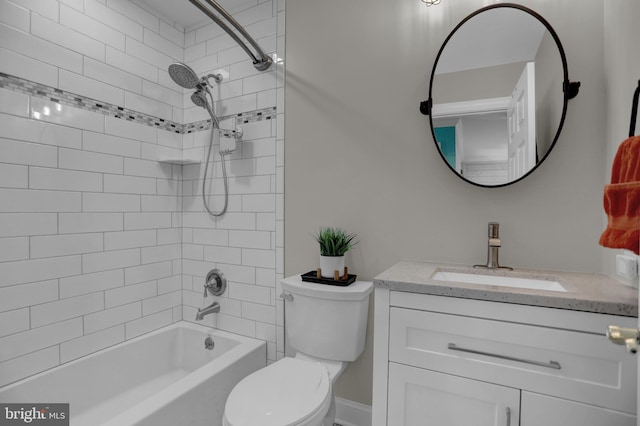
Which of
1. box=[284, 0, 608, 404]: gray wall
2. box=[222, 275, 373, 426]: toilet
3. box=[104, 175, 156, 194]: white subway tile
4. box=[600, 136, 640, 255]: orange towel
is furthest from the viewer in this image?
box=[104, 175, 156, 194]: white subway tile

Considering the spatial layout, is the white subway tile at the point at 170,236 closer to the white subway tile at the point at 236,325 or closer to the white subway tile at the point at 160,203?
the white subway tile at the point at 160,203

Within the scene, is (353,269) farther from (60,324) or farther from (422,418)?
(60,324)

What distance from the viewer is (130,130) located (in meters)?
2.04

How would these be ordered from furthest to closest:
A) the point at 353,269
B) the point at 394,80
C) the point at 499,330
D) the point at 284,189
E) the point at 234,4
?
the point at 234,4 < the point at 284,189 < the point at 353,269 < the point at 394,80 < the point at 499,330

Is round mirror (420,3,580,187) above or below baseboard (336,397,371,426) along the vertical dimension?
above

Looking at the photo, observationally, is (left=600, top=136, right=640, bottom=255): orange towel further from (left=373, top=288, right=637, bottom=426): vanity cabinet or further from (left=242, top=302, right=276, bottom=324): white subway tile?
(left=242, top=302, right=276, bottom=324): white subway tile

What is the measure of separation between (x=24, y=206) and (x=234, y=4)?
65.4 inches

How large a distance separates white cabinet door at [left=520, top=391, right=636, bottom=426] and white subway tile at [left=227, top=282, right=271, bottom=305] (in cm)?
143

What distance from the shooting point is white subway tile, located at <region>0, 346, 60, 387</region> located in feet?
4.94

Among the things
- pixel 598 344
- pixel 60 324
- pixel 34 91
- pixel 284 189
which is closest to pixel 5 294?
pixel 60 324

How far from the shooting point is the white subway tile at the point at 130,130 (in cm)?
193

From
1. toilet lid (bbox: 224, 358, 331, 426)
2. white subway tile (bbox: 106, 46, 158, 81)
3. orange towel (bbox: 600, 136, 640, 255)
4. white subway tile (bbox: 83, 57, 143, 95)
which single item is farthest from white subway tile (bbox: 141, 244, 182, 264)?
orange towel (bbox: 600, 136, 640, 255)

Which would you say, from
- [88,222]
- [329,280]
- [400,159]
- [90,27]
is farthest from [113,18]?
[329,280]

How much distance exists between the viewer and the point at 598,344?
0.87m
